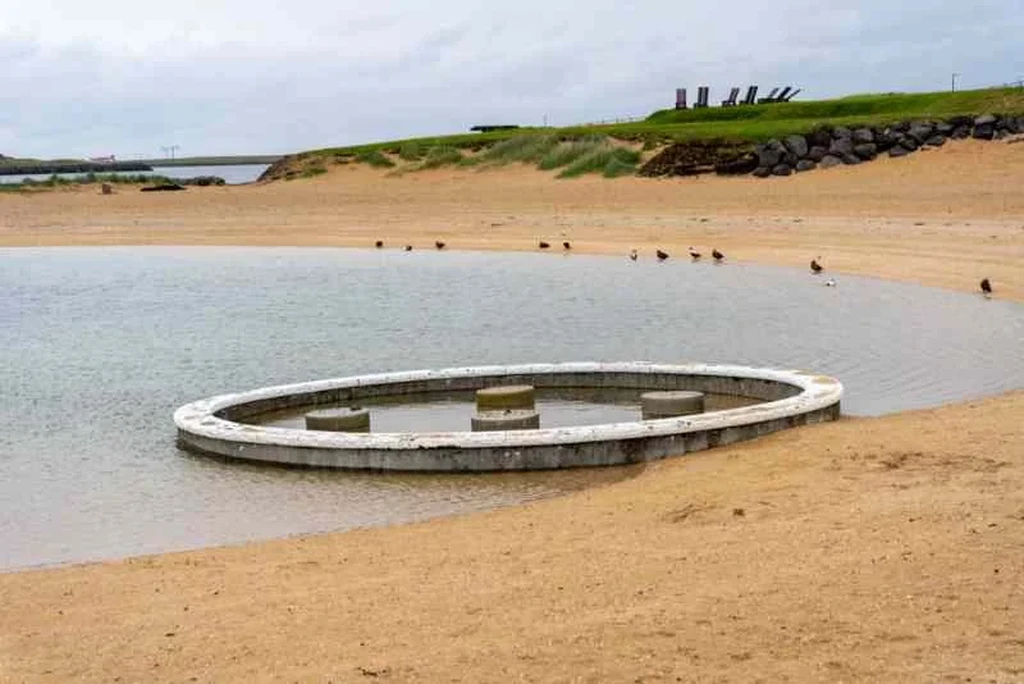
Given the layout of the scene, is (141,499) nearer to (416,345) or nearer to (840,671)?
(840,671)

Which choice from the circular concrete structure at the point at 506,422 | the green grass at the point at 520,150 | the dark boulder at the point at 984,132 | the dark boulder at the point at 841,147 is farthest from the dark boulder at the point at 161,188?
the circular concrete structure at the point at 506,422

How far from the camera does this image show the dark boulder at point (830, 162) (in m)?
35.1

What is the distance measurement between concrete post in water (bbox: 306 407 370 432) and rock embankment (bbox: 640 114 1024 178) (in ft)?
83.0

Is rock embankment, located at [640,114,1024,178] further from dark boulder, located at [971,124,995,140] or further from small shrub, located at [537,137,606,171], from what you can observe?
small shrub, located at [537,137,606,171]

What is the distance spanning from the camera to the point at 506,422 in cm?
1103

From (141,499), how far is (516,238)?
22897mm

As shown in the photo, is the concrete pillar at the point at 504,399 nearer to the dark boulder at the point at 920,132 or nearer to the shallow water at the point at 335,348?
the shallow water at the point at 335,348

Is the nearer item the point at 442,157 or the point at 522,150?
the point at 522,150

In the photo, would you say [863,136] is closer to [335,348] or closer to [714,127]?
[714,127]

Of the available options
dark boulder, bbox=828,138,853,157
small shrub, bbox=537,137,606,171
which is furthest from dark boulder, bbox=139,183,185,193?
dark boulder, bbox=828,138,853,157

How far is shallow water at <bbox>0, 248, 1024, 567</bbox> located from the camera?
9445 mm

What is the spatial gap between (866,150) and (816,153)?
1274mm

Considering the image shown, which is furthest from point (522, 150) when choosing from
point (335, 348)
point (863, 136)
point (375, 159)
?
point (335, 348)

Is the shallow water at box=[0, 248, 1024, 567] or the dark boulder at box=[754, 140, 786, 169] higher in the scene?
the dark boulder at box=[754, 140, 786, 169]
